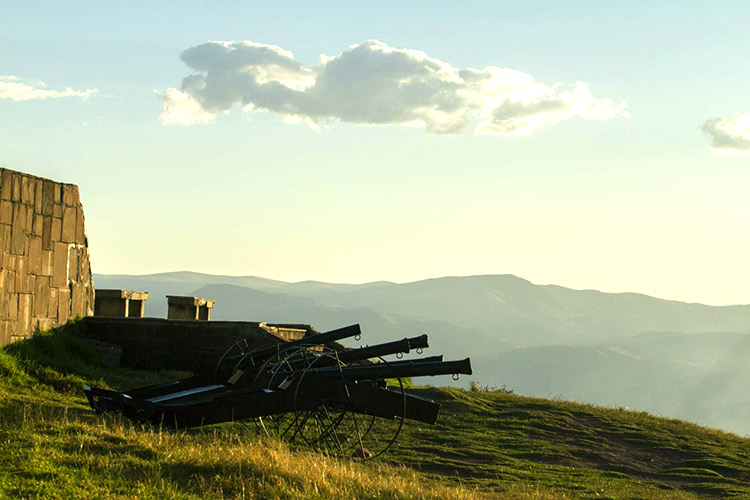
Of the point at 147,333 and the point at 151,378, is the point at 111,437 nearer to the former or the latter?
the point at 151,378

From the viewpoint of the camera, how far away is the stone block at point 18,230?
583 inches

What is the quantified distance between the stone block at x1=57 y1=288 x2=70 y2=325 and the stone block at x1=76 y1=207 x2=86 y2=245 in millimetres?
1081

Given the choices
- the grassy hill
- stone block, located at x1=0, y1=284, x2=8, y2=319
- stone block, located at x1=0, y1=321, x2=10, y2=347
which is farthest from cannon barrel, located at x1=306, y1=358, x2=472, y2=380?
stone block, located at x1=0, y1=284, x2=8, y2=319

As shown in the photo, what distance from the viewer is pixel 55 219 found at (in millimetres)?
16016

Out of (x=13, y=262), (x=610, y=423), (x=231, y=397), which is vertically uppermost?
(x=13, y=262)

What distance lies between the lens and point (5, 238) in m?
14.6

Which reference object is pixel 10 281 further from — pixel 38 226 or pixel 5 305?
pixel 38 226

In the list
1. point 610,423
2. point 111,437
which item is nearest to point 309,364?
point 111,437

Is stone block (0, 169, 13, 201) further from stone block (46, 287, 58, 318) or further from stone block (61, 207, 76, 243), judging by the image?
stone block (46, 287, 58, 318)

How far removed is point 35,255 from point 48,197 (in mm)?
1209

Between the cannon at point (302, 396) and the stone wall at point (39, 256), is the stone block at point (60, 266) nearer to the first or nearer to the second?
the stone wall at point (39, 256)

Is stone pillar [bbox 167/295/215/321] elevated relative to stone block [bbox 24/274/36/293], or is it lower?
lower

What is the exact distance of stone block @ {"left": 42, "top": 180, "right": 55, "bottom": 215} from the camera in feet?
51.7

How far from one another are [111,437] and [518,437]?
793 centimetres
